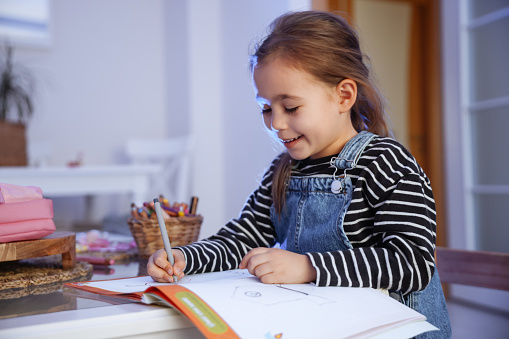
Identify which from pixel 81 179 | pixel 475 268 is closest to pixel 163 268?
pixel 475 268

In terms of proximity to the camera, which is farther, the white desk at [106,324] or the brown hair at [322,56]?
the brown hair at [322,56]

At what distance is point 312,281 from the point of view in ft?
2.00

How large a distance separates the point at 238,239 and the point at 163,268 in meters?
0.21

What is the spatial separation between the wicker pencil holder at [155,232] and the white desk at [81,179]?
3.72 feet

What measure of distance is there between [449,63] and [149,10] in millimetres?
2115

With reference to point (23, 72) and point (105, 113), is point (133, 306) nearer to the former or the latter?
point (23, 72)

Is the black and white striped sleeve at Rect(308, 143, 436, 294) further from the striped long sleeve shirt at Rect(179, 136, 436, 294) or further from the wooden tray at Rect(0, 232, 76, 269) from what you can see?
the wooden tray at Rect(0, 232, 76, 269)

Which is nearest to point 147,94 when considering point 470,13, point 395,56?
point 395,56

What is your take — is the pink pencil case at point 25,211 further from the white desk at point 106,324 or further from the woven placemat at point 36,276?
the white desk at point 106,324

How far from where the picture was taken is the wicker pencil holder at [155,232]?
898 millimetres

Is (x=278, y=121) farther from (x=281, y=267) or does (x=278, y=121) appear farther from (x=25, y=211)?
(x=25, y=211)

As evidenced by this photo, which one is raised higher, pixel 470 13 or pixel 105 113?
pixel 470 13

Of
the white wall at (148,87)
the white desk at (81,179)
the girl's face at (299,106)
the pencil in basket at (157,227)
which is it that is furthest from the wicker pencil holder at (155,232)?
the white wall at (148,87)

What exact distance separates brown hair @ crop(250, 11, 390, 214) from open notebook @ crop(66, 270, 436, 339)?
1.02 ft
